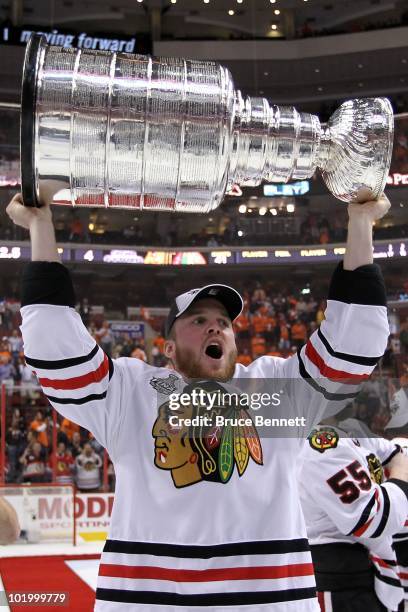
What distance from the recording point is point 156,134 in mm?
1150

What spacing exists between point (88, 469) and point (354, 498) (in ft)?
20.3

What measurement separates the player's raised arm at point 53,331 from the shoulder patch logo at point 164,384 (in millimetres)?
121

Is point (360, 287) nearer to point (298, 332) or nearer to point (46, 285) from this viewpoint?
point (46, 285)

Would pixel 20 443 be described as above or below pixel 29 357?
below

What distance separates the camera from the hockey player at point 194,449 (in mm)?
1252

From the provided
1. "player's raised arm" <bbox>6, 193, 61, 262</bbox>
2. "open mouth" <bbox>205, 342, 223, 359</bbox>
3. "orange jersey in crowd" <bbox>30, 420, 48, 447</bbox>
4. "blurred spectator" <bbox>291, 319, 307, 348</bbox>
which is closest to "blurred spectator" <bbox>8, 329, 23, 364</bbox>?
"orange jersey in crowd" <bbox>30, 420, 48, 447</bbox>

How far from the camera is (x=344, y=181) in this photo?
1287 mm

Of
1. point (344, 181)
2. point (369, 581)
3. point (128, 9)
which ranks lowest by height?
point (369, 581)

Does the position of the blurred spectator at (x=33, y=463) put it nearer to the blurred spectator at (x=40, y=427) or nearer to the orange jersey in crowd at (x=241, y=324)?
the blurred spectator at (x=40, y=427)

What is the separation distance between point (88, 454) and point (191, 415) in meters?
6.83

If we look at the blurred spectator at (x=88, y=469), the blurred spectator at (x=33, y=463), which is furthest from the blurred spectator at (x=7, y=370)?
the blurred spectator at (x=88, y=469)

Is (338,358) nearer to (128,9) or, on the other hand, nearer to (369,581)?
(369,581)

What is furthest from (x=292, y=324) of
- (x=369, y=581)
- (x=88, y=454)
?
(x=369, y=581)

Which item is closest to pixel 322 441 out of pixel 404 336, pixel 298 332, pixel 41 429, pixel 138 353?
pixel 41 429
